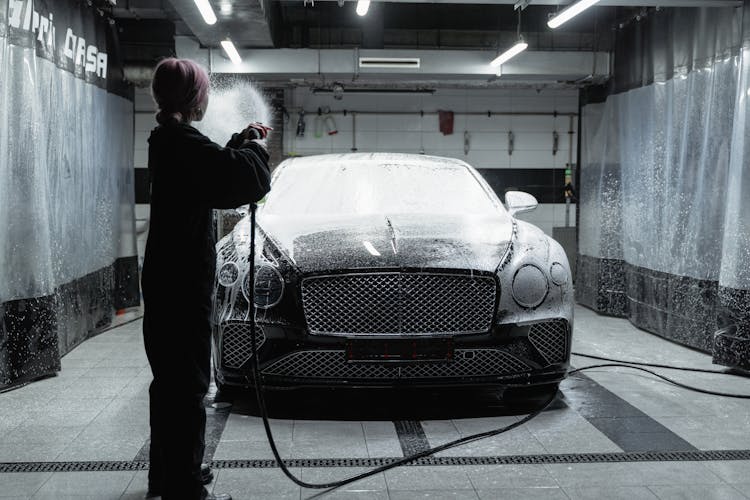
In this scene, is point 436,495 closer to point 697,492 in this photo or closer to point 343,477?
point 343,477

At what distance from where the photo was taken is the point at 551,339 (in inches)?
144

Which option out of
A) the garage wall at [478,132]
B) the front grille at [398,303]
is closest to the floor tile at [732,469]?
the front grille at [398,303]

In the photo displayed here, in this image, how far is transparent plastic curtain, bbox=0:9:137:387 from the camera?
170 inches

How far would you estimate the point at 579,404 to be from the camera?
3.99 meters

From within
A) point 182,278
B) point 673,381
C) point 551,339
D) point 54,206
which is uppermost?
point 54,206

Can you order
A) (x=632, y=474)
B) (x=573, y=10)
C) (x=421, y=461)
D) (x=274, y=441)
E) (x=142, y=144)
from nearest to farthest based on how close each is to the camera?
(x=632, y=474), (x=421, y=461), (x=274, y=441), (x=573, y=10), (x=142, y=144)

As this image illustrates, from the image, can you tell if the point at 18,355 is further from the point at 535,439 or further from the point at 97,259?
the point at 535,439

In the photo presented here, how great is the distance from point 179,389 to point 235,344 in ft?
4.10

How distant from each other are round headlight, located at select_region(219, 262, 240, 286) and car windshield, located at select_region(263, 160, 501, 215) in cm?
71

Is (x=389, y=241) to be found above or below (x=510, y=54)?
below

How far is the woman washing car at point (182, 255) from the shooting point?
2.26 metres

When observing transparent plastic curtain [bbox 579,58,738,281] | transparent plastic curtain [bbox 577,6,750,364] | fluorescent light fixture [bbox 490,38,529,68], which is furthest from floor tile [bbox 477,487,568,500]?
fluorescent light fixture [bbox 490,38,529,68]

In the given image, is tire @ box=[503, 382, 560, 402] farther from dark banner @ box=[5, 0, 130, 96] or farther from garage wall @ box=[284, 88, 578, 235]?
garage wall @ box=[284, 88, 578, 235]

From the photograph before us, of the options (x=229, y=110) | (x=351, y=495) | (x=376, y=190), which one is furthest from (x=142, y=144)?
(x=351, y=495)
